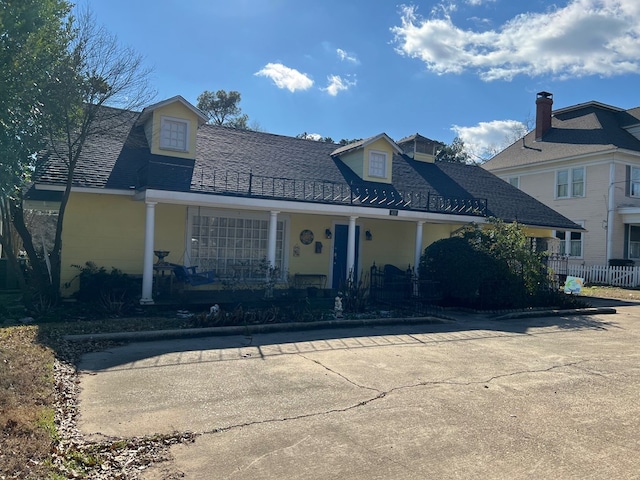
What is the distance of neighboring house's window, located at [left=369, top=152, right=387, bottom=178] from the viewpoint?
16.2 metres

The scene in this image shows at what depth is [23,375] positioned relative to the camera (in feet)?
17.3

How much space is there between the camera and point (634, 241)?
24.8 metres

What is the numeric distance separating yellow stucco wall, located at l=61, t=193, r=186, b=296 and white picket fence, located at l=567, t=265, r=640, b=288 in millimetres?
19755

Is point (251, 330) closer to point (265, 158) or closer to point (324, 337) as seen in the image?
point (324, 337)

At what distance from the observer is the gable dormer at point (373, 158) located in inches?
631

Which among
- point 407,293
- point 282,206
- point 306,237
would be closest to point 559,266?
point 407,293

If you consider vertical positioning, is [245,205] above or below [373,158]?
below

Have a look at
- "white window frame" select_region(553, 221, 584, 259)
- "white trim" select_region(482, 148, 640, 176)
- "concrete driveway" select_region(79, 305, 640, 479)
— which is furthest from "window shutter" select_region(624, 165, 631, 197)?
"concrete driveway" select_region(79, 305, 640, 479)

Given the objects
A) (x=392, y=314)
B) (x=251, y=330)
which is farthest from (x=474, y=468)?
(x=392, y=314)

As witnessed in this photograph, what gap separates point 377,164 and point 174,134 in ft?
22.0

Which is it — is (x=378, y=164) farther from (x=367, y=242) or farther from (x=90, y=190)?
(x=90, y=190)

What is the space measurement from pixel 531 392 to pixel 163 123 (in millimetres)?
11440

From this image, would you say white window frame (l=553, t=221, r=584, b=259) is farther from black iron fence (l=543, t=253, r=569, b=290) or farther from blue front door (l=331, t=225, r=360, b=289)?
blue front door (l=331, t=225, r=360, b=289)

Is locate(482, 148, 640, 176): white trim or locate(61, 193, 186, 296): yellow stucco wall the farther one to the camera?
locate(482, 148, 640, 176): white trim
